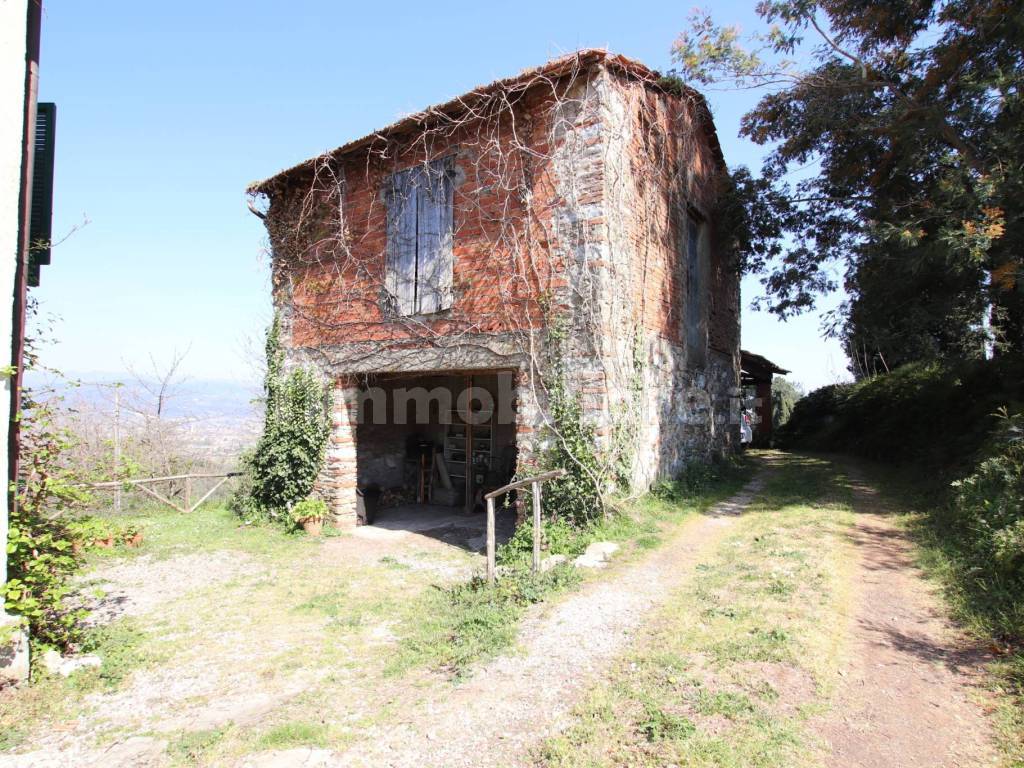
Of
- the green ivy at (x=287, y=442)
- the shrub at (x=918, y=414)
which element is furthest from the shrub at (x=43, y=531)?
the shrub at (x=918, y=414)

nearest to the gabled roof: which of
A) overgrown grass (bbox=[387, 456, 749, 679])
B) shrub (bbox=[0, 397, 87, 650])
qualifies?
overgrown grass (bbox=[387, 456, 749, 679])

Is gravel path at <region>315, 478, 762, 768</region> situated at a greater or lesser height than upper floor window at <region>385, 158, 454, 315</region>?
lesser

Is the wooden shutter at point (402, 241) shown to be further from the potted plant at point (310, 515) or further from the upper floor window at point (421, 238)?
the potted plant at point (310, 515)

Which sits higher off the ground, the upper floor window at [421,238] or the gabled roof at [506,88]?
the gabled roof at [506,88]

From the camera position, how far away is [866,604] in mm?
4617

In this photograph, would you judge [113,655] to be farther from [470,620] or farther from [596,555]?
[596,555]

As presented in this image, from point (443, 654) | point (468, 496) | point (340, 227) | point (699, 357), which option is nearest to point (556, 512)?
point (443, 654)

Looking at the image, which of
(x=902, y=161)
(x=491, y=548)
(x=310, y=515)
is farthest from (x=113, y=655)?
(x=902, y=161)

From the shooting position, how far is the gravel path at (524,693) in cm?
314

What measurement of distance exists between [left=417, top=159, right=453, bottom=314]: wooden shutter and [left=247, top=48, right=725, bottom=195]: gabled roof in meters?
0.63

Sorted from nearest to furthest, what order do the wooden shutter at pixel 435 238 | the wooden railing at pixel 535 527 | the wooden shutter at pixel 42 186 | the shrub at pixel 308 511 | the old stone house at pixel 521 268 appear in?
the wooden shutter at pixel 42 186
the wooden railing at pixel 535 527
the old stone house at pixel 521 268
the wooden shutter at pixel 435 238
the shrub at pixel 308 511

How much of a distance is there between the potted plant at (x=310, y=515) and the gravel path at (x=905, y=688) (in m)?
7.07

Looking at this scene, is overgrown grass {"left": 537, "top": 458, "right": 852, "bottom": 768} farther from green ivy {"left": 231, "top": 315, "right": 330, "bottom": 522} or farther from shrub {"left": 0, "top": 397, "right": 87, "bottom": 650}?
green ivy {"left": 231, "top": 315, "right": 330, "bottom": 522}

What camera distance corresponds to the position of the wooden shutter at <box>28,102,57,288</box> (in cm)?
462
